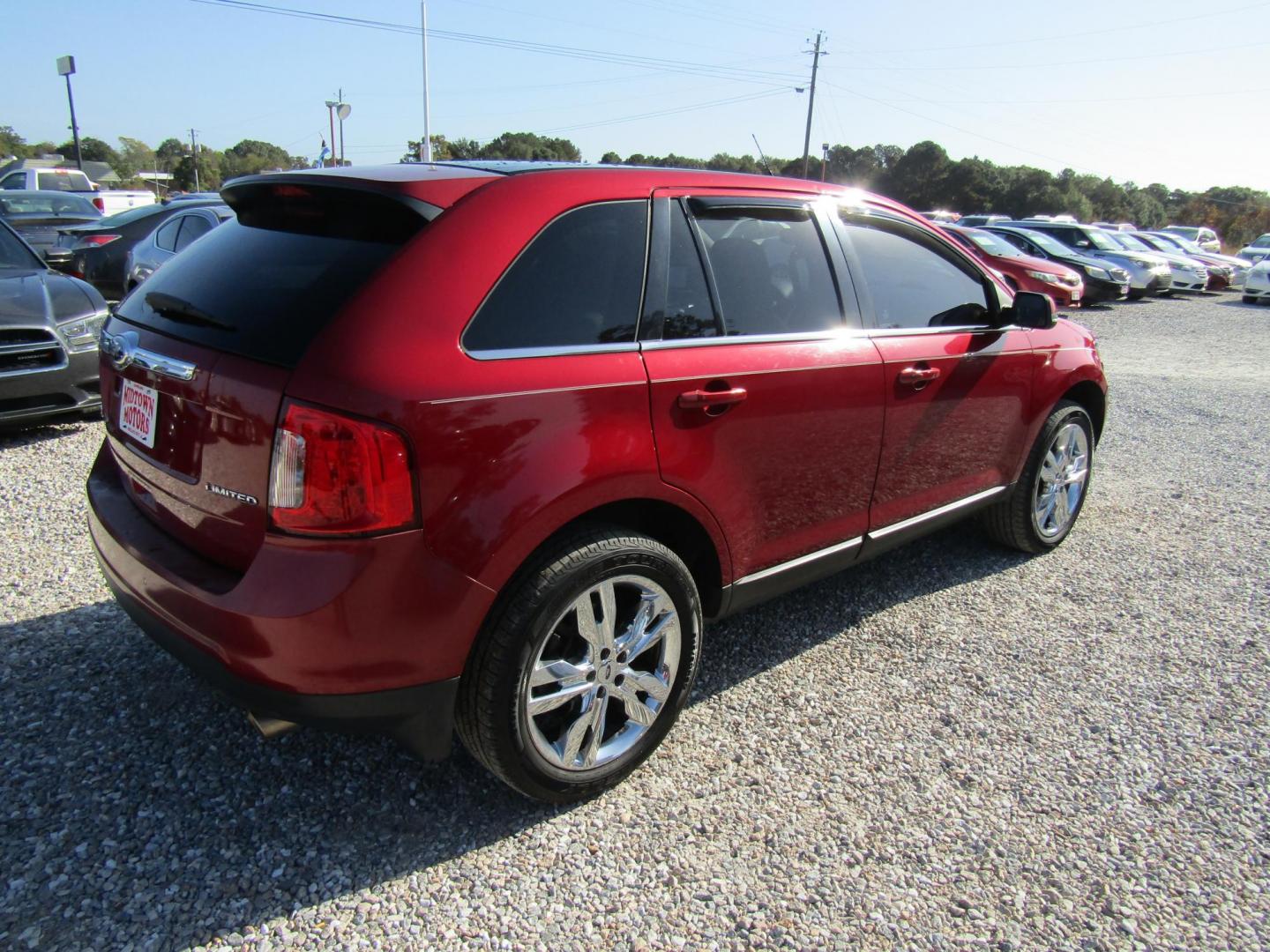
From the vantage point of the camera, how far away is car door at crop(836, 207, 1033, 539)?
3.26m

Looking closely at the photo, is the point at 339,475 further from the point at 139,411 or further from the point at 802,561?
the point at 802,561

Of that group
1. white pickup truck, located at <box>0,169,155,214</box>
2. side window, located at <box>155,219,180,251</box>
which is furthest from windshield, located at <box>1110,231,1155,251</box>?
white pickup truck, located at <box>0,169,155,214</box>

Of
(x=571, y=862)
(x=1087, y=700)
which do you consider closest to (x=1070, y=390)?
(x=1087, y=700)

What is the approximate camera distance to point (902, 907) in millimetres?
2154

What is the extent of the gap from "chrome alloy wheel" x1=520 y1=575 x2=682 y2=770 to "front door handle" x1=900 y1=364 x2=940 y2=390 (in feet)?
4.52

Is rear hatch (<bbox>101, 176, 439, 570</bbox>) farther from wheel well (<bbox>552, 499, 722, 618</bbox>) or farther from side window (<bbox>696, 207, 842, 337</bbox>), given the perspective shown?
side window (<bbox>696, 207, 842, 337</bbox>)

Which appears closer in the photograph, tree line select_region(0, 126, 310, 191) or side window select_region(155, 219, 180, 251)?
side window select_region(155, 219, 180, 251)

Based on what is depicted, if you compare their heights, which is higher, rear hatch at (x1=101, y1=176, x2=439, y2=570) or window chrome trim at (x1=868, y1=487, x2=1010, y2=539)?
rear hatch at (x1=101, y1=176, x2=439, y2=570)

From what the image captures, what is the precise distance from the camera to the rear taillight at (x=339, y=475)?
1.90m

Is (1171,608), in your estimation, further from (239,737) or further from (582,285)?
(239,737)

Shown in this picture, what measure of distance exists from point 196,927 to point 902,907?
1.71 m

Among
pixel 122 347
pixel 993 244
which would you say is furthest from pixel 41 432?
pixel 993 244

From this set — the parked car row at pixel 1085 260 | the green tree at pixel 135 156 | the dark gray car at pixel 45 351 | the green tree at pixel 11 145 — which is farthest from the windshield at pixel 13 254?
the green tree at pixel 135 156

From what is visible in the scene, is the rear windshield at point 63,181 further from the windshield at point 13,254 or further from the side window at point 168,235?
the windshield at point 13,254
